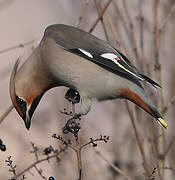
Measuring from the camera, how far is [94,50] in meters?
3.26

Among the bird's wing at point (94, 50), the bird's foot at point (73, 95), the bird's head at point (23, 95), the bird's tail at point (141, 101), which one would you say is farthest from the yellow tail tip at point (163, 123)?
the bird's head at point (23, 95)

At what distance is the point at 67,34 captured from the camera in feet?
11.2

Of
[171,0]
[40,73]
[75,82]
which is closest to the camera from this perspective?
[75,82]

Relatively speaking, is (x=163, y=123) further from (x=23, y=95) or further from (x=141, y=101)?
(x=23, y=95)

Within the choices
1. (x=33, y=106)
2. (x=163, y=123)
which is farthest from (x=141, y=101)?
(x=33, y=106)

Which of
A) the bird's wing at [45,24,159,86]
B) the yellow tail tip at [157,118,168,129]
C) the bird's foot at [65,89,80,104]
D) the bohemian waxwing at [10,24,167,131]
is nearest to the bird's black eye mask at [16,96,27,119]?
the bohemian waxwing at [10,24,167,131]

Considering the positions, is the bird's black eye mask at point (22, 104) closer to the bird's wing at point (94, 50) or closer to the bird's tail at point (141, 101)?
the bird's wing at point (94, 50)

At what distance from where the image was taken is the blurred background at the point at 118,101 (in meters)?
3.41

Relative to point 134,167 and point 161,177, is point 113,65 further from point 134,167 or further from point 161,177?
point 134,167

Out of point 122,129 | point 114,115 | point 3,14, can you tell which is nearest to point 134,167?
point 114,115

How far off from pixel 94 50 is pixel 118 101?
1567mm

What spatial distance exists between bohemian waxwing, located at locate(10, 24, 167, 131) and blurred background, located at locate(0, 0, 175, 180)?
114 millimetres

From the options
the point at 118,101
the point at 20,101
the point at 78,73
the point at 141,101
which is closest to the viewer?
the point at 141,101

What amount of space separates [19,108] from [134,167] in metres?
1.75
